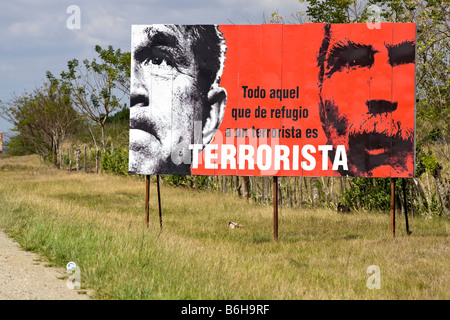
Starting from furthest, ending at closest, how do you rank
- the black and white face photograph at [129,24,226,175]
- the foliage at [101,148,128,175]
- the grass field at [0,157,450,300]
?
the foliage at [101,148,128,175] < the black and white face photograph at [129,24,226,175] < the grass field at [0,157,450,300]

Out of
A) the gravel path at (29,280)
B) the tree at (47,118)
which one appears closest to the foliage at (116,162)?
the tree at (47,118)

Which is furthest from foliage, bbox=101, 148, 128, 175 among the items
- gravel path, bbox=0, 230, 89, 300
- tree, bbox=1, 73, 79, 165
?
gravel path, bbox=0, 230, 89, 300

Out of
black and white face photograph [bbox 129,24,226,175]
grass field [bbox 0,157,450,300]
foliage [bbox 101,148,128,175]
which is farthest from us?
foliage [bbox 101,148,128,175]

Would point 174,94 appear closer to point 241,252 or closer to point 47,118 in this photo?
point 241,252

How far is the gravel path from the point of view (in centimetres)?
549

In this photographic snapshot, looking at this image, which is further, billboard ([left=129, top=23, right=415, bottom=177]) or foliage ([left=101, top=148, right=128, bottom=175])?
foliage ([left=101, top=148, right=128, bottom=175])

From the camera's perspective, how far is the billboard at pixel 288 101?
34.9 ft

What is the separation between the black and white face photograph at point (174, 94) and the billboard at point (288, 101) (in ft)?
0.07

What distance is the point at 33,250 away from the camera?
25.7 feet

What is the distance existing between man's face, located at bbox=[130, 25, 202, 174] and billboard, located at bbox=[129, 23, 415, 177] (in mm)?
22

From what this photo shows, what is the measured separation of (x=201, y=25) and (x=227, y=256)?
4926 mm

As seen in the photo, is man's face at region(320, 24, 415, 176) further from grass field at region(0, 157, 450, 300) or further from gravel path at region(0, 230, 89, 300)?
gravel path at region(0, 230, 89, 300)

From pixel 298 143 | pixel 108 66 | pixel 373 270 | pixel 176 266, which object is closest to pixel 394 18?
pixel 298 143
